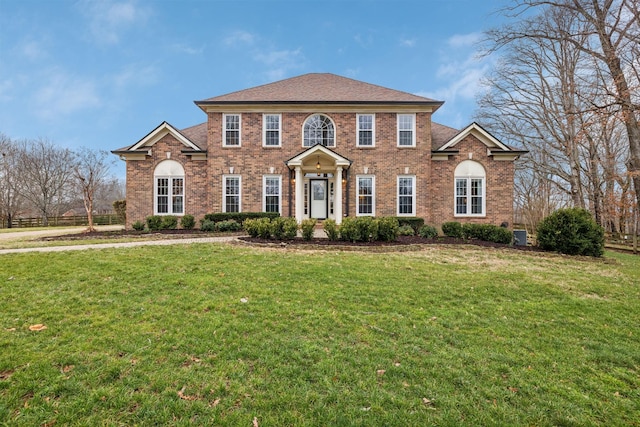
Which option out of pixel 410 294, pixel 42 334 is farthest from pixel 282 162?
pixel 42 334

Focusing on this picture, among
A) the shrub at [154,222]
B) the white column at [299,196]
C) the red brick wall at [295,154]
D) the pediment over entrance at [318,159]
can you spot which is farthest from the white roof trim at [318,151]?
the shrub at [154,222]

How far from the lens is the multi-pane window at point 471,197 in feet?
50.6

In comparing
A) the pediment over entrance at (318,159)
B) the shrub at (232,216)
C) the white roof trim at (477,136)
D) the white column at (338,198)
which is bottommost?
the shrub at (232,216)

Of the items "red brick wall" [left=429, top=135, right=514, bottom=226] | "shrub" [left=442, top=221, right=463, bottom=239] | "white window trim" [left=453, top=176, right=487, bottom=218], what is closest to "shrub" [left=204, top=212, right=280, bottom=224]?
"shrub" [left=442, top=221, right=463, bottom=239]

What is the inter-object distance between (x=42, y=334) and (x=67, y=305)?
91cm

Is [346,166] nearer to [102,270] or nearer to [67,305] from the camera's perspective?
[102,270]

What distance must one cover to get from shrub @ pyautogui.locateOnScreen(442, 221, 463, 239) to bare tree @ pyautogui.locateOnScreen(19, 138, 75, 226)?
3976cm

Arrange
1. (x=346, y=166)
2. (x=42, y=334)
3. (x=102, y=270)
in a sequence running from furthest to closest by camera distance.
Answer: (x=346, y=166), (x=102, y=270), (x=42, y=334)

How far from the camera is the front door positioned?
15.9m

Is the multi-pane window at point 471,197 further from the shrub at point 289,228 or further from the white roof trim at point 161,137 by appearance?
the white roof trim at point 161,137

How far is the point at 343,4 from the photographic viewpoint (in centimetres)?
1521

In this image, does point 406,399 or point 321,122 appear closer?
point 406,399

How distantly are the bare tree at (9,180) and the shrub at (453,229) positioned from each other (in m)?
38.7

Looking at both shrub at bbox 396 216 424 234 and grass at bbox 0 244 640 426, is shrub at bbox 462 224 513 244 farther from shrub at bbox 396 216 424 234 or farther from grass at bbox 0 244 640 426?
grass at bbox 0 244 640 426
